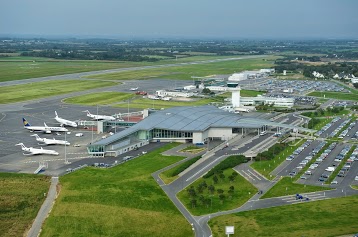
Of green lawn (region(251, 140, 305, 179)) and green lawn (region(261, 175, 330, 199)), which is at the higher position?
green lawn (region(251, 140, 305, 179))

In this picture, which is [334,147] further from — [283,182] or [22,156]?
[22,156]

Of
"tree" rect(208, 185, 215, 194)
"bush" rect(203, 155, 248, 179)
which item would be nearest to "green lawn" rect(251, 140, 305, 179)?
"bush" rect(203, 155, 248, 179)

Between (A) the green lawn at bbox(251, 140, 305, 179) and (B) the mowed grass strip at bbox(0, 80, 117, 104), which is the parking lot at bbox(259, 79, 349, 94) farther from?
(A) the green lawn at bbox(251, 140, 305, 179)

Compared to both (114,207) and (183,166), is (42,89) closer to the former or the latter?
(183,166)

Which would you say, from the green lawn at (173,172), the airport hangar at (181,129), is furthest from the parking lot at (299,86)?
the green lawn at (173,172)

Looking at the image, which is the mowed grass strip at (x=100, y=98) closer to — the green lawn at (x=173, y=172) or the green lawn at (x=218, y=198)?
the green lawn at (x=173, y=172)

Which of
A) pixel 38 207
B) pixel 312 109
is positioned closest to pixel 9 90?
pixel 312 109

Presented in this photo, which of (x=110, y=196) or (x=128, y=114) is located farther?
(x=128, y=114)
